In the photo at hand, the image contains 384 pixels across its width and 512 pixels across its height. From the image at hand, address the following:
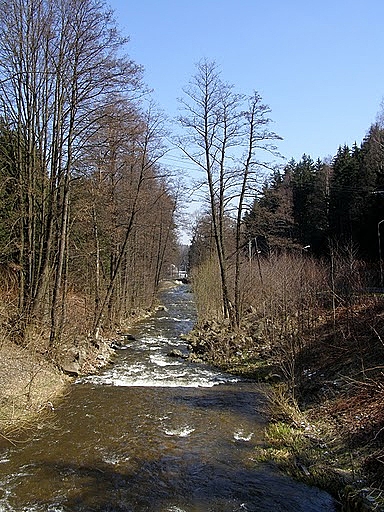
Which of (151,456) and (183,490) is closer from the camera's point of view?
(183,490)

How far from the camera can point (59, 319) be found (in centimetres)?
1647

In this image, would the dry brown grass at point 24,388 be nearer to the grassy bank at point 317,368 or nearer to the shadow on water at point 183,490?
the shadow on water at point 183,490

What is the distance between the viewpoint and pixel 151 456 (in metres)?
8.34

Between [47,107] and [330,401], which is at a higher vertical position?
[47,107]

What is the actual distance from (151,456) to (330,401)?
4336 mm

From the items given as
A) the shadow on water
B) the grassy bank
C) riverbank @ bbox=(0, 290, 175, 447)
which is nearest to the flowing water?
the shadow on water

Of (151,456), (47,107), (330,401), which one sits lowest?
(151,456)

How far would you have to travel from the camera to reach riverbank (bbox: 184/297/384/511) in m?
6.96

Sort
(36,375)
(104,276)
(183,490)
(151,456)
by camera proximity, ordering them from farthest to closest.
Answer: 1. (104,276)
2. (36,375)
3. (151,456)
4. (183,490)

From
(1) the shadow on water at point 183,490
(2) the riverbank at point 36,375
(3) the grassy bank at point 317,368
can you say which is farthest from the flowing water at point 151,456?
(3) the grassy bank at point 317,368

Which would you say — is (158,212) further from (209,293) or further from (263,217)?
(263,217)

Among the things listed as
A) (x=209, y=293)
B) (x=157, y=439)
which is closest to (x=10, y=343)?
(x=157, y=439)

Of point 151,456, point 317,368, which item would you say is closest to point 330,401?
point 317,368

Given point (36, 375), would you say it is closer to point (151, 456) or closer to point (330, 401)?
point (151, 456)
